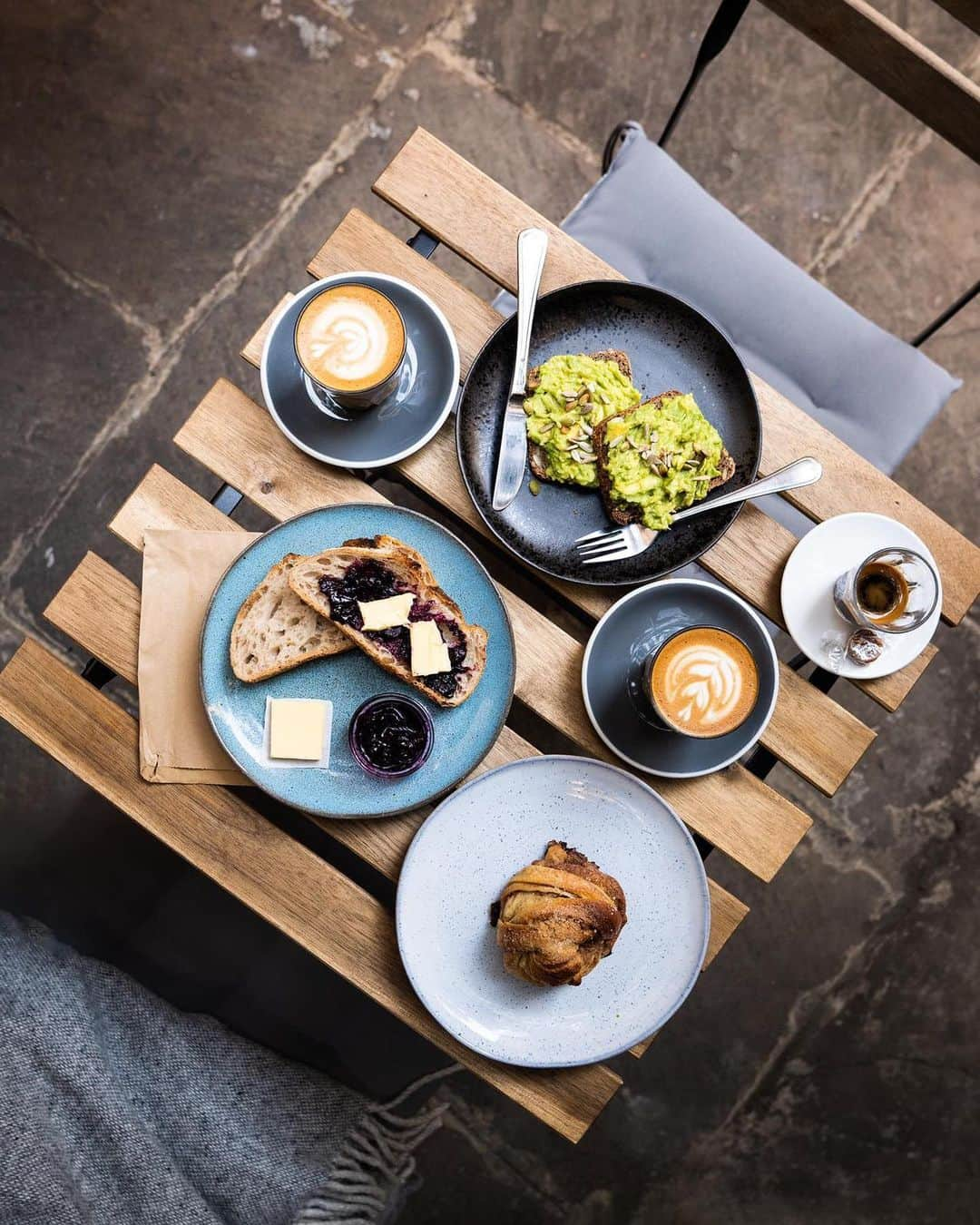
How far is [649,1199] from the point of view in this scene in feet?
9.57

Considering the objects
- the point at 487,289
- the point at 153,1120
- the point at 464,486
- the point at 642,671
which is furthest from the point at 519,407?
the point at 153,1120

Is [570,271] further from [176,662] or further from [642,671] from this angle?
[176,662]

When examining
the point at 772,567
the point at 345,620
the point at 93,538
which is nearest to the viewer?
the point at 345,620

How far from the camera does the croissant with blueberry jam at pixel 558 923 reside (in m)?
1.78

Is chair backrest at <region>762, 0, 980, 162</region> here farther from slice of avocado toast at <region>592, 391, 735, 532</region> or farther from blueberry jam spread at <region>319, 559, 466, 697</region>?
blueberry jam spread at <region>319, 559, 466, 697</region>

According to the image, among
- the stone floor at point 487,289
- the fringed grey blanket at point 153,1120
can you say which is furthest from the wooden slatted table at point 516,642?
the stone floor at point 487,289

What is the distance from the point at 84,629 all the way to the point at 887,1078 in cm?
268

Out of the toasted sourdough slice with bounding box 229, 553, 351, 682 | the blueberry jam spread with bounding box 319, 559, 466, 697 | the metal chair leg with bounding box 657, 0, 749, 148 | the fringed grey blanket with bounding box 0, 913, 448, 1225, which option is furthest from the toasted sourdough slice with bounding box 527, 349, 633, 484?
the fringed grey blanket with bounding box 0, 913, 448, 1225

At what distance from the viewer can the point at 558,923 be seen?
5.86 feet

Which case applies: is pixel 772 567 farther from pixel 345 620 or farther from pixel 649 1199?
pixel 649 1199

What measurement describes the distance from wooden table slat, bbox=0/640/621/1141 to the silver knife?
0.83 meters

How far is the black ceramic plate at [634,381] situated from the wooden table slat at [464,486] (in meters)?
0.07

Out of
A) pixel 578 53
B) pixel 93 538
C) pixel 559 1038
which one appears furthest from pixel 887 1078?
pixel 578 53

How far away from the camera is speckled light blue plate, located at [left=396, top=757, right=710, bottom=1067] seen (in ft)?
6.25
